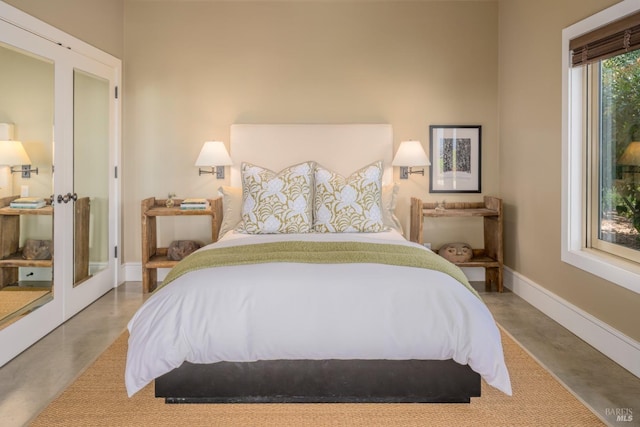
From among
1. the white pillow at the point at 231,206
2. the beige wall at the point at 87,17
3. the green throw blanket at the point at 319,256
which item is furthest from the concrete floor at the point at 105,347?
the beige wall at the point at 87,17

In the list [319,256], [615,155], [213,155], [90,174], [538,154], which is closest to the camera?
[319,256]

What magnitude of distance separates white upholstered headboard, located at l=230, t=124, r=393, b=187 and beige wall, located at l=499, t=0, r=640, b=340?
127cm

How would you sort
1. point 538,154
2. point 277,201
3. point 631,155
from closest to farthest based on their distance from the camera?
point 631,155 < point 277,201 < point 538,154

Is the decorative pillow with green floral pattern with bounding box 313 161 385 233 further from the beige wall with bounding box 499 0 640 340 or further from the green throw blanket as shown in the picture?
the beige wall with bounding box 499 0 640 340

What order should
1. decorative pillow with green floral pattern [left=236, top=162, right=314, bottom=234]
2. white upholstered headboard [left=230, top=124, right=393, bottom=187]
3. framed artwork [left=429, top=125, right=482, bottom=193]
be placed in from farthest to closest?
1. framed artwork [left=429, top=125, right=482, bottom=193]
2. white upholstered headboard [left=230, top=124, right=393, bottom=187]
3. decorative pillow with green floral pattern [left=236, top=162, right=314, bottom=234]

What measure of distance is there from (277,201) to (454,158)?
6.71ft

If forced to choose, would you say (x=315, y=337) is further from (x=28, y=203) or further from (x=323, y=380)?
(x=28, y=203)

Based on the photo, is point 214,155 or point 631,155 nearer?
point 631,155

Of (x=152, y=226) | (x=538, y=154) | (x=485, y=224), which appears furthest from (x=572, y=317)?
(x=152, y=226)

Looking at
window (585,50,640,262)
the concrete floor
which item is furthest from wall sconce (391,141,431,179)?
window (585,50,640,262)

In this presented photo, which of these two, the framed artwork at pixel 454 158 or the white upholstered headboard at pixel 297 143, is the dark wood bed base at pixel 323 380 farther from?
the framed artwork at pixel 454 158

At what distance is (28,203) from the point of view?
11.6 feet

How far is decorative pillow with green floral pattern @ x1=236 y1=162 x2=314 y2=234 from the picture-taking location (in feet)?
13.5

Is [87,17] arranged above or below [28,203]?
above
